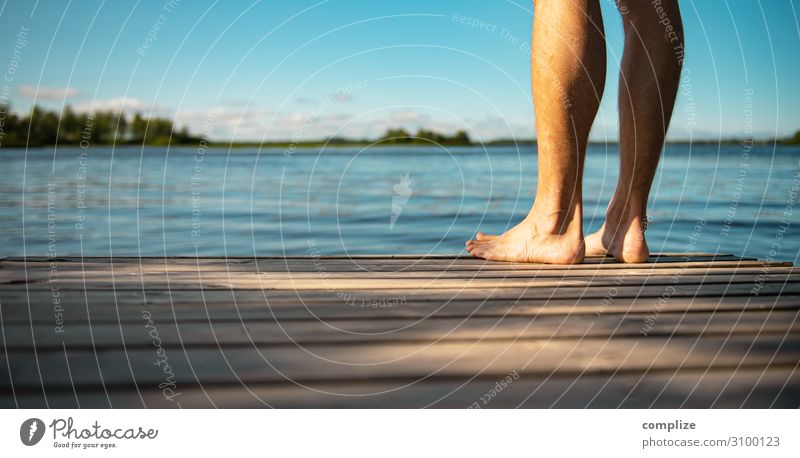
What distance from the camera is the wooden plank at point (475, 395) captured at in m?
0.92

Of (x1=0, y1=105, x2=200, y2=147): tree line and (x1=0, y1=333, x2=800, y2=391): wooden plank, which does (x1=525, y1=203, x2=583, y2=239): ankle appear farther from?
(x1=0, y1=105, x2=200, y2=147): tree line

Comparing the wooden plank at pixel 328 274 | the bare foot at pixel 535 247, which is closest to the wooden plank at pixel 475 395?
the wooden plank at pixel 328 274

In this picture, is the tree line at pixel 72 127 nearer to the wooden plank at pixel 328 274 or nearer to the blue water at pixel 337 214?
the blue water at pixel 337 214

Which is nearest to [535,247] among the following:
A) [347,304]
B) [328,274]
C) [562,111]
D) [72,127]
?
[562,111]

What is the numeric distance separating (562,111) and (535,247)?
1.29ft

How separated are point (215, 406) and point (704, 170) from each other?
1097 centimetres

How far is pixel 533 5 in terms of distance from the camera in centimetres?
205

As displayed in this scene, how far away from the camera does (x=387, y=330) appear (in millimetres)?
1219

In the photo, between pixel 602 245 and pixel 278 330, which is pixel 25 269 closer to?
pixel 278 330

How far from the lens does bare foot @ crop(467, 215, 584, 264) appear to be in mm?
2012

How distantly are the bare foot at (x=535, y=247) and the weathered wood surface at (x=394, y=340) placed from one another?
253 mm

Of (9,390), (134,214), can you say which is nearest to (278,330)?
(9,390)

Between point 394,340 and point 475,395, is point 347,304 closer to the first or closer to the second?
point 394,340
